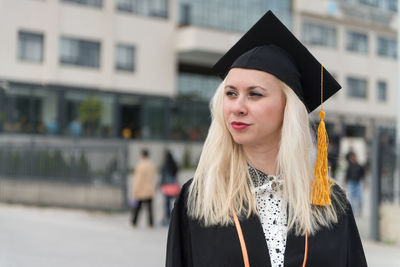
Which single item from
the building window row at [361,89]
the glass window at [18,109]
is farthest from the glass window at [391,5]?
the glass window at [18,109]

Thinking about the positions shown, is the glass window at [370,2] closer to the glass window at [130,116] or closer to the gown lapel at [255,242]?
the glass window at [130,116]

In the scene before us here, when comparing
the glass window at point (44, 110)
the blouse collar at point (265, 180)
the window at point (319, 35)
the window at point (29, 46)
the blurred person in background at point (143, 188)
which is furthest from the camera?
the window at point (319, 35)

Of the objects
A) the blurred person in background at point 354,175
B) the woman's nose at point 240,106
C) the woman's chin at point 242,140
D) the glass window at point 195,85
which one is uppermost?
the glass window at point 195,85

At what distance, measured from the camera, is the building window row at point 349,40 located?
39.2 metres

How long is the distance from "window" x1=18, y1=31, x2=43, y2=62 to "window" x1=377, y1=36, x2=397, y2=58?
89.8 ft

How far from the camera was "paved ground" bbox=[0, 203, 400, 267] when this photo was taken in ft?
28.5

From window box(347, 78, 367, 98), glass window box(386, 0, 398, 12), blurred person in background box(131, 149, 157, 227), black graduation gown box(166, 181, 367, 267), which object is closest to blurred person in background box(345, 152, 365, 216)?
blurred person in background box(131, 149, 157, 227)

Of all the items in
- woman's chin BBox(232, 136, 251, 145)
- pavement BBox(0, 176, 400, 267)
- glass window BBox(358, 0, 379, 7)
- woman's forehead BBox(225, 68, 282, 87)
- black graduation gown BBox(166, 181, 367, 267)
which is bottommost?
pavement BBox(0, 176, 400, 267)

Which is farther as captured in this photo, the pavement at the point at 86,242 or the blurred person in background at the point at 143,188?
the blurred person in background at the point at 143,188

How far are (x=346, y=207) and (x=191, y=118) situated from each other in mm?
32572

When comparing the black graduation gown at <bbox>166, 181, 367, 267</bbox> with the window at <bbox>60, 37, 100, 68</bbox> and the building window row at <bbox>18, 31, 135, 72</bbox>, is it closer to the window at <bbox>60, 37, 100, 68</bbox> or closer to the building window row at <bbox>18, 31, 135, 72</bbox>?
the building window row at <bbox>18, 31, 135, 72</bbox>

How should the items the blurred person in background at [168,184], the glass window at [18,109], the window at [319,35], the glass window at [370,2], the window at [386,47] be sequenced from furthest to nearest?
the window at [386,47] → the glass window at [370,2] → the window at [319,35] → the glass window at [18,109] → the blurred person in background at [168,184]

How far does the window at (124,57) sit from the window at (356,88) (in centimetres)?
1781

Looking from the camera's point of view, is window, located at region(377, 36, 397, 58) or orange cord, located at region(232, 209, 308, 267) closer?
orange cord, located at region(232, 209, 308, 267)
